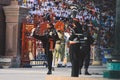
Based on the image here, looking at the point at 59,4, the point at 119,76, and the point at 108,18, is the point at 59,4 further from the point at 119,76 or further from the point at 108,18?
the point at 119,76

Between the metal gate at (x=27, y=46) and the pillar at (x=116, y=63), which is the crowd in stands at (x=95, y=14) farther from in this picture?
the pillar at (x=116, y=63)

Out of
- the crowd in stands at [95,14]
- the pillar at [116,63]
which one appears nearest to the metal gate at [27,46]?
the crowd in stands at [95,14]

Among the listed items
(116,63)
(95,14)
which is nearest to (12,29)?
(95,14)

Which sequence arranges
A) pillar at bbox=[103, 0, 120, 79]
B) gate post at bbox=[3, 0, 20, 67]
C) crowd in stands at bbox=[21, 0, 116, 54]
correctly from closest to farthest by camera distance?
pillar at bbox=[103, 0, 120, 79] < crowd in stands at bbox=[21, 0, 116, 54] < gate post at bbox=[3, 0, 20, 67]

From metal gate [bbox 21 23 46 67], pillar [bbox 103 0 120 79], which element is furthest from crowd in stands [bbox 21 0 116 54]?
pillar [bbox 103 0 120 79]

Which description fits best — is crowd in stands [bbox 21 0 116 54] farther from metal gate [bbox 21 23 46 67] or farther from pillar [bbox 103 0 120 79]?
pillar [bbox 103 0 120 79]

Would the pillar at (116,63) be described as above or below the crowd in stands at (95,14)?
below

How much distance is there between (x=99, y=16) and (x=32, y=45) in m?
4.68

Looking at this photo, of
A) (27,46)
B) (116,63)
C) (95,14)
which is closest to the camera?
(116,63)

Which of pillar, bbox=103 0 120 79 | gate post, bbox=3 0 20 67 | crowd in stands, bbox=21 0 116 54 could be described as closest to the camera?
pillar, bbox=103 0 120 79

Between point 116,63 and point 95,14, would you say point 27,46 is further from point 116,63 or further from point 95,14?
point 116,63

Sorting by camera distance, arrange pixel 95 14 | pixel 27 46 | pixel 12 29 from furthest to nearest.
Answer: pixel 27 46
pixel 12 29
pixel 95 14

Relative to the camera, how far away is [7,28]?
Result: 2483 cm

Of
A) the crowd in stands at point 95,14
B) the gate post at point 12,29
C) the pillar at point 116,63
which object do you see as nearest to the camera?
the pillar at point 116,63
